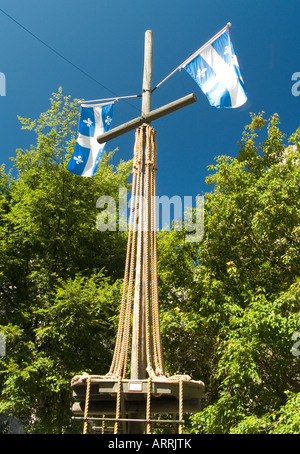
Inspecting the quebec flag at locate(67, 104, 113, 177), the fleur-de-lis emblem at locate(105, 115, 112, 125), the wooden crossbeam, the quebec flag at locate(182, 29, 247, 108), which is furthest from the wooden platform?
the fleur-de-lis emblem at locate(105, 115, 112, 125)

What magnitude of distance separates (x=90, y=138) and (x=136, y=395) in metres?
4.66

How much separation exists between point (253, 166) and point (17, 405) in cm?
934

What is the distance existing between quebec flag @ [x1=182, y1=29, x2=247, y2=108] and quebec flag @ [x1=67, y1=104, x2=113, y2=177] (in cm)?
164

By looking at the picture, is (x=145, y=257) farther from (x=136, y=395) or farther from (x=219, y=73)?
(x=219, y=73)

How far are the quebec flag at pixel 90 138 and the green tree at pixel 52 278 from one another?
217 inches

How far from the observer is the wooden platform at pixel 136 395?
4113 mm

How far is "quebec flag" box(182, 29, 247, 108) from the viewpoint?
6.63m

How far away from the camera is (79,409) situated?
4684 mm

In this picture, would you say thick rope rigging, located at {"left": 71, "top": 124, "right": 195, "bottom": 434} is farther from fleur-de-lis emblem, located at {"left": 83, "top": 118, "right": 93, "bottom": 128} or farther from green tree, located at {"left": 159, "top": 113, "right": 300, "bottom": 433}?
green tree, located at {"left": 159, "top": 113, "right": 300, "bottom": 433}

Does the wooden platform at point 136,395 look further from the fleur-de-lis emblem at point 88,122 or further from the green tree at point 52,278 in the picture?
the green tree at point 52,278

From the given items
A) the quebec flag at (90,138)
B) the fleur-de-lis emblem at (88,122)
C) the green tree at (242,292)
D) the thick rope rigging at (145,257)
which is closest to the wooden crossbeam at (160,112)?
the thick rope rigging at (145,257)
